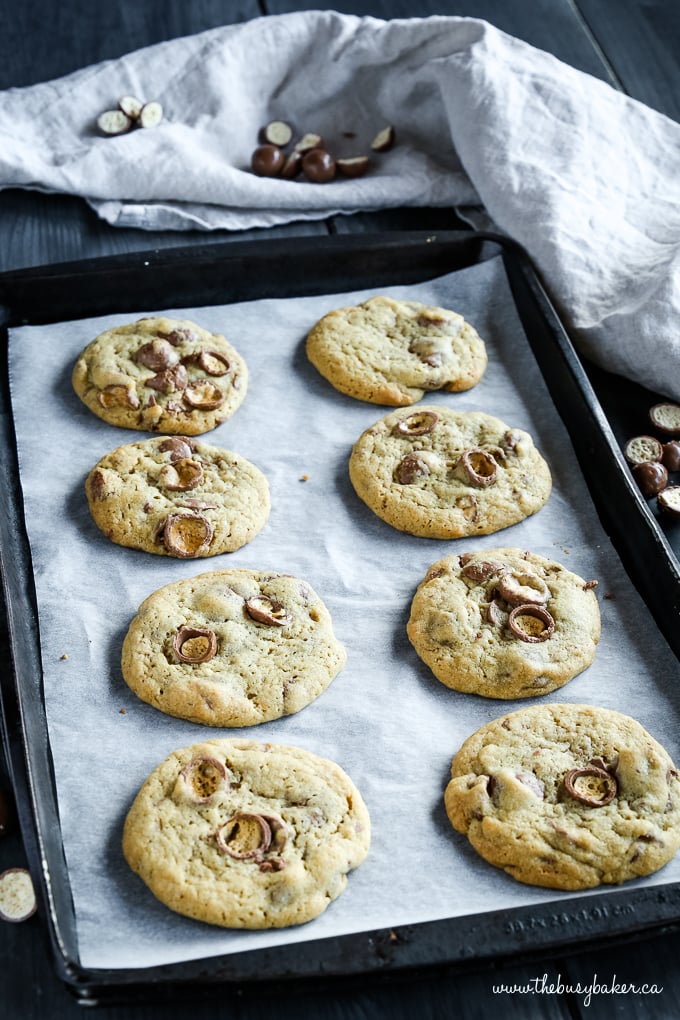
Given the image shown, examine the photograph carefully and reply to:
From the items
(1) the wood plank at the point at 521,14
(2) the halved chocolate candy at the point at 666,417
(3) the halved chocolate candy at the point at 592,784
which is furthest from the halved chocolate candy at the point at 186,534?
(1) the wood plank at the point at 521,14

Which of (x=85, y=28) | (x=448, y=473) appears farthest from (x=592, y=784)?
(x=85, y=28)

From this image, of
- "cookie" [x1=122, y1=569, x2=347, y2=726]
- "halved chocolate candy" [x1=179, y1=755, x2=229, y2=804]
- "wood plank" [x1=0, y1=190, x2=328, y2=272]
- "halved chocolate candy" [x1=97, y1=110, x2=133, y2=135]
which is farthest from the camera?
"halved chocolate candy" [x1=97, y1=110, x2=133, y2=135]

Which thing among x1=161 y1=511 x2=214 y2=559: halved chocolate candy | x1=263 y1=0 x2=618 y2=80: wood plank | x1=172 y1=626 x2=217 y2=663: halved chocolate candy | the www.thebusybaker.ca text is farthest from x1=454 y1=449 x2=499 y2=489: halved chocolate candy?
x1=263 y1=0 x2=618 y2=80: wood plank

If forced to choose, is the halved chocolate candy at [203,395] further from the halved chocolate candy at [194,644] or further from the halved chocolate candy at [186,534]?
the halved chocolate candy at [194,644]

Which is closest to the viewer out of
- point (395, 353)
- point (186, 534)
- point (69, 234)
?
point (186, 534)

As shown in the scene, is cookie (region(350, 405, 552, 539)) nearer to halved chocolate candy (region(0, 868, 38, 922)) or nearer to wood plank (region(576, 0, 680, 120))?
halved chocolate candy (region(0, 868, 38, 922))

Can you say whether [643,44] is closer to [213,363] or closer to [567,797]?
[213,363]

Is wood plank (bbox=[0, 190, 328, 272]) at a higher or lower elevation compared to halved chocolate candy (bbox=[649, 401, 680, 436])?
lower
